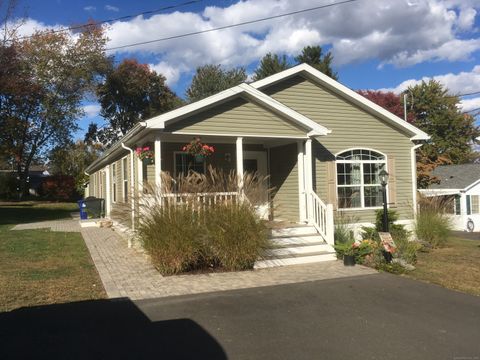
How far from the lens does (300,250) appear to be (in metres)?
9.69

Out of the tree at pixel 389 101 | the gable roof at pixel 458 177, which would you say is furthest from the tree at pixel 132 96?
the gable roof at pixel 458 177

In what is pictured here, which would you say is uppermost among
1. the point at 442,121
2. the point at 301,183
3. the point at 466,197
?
the point at 442,121

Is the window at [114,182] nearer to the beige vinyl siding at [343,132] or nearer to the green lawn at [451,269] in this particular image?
the beige vinyl siding at [343,132]

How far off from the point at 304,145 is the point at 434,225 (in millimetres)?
4455

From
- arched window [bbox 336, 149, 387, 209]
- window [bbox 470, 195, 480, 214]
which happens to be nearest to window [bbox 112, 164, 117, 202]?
arched window [bbox 336, 149, 387, 209]

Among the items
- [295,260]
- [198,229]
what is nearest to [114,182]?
[295,260]

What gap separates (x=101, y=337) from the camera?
4.76 metres

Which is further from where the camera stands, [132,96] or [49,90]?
[132,96]

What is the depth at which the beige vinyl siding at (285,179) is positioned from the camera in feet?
38.9

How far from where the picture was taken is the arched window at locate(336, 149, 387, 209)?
12719mm

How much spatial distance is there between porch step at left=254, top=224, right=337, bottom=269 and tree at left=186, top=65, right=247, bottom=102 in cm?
2709

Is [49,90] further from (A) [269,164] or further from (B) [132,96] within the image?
(A) [269,164]

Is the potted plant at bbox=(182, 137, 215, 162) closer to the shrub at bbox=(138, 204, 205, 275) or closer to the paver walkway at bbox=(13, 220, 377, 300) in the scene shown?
the shrub at bbox=(138, 204, 205, 275)

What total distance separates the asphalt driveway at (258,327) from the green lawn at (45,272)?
62 centimetres
